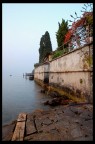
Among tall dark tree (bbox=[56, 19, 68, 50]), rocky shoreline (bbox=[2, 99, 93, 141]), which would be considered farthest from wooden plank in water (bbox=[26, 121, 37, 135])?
tall dark tree (bbox=[56, 19, 68, 50])

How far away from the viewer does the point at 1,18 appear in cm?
293

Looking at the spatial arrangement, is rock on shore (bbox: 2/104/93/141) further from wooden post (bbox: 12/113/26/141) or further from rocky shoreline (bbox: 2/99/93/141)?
wooden post (bbox: 12/113/26/141)

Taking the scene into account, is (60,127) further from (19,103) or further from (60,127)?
(19,103)

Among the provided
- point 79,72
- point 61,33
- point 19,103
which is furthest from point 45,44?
point 79,72

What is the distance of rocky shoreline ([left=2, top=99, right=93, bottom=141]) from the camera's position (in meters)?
4.75

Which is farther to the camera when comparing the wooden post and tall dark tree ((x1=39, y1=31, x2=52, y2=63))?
tall dark tree ((x1=39, y1=31, x2=52, y2=63))

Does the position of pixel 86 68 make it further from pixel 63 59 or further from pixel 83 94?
pixel 63 59

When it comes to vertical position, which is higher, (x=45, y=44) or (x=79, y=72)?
(x=45, y=44)

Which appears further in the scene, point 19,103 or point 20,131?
point 19,103

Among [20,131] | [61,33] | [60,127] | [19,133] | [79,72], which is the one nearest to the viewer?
[19,133]

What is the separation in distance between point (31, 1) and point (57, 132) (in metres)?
3.49

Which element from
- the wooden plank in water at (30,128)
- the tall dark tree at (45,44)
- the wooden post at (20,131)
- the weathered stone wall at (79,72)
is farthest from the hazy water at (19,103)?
the tall dark tree at (45,44)

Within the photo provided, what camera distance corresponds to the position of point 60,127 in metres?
5.46

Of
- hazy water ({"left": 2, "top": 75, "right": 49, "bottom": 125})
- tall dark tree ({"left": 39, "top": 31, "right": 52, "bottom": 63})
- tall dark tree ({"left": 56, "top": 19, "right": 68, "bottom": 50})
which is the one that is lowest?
hazy water ({"left": 2, "top": 75, "right": 49, "bottom": 125})
